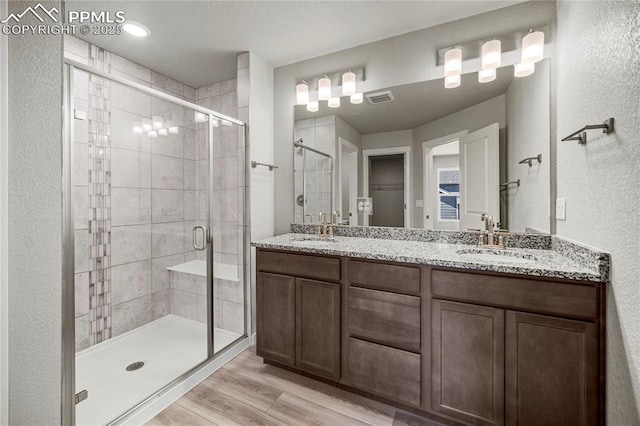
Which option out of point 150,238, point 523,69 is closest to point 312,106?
point 523,69

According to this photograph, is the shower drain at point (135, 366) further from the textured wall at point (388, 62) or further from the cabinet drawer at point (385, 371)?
the cabinet drawer at point (385, 371)

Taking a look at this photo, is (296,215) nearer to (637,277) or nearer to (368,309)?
(368,309)

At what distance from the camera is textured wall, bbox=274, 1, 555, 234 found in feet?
5.96

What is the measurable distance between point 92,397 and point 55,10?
210 centimetres

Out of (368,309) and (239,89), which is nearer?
(368,309)

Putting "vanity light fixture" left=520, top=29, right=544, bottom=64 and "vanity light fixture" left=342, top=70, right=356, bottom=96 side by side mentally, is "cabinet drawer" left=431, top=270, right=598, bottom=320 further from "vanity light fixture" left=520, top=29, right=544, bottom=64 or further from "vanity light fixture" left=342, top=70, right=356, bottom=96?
"vanity light fixture" left=342, top=70, right=356, bottom=96

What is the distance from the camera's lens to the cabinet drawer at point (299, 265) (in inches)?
69.6

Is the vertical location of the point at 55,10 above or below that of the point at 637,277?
above

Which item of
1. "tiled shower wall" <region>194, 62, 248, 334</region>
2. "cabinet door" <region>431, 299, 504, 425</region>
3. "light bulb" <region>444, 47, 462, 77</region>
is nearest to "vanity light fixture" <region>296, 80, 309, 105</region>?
"tiled shower wall" <region>194, 62, 248, 334</region>

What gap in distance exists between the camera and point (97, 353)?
2.22 m

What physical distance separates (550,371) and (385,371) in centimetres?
77

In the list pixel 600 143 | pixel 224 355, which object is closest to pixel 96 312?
pixel 224 355

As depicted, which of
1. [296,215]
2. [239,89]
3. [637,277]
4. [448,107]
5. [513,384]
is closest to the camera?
[637,277]

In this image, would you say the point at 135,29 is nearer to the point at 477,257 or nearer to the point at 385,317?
the point at 385,317
